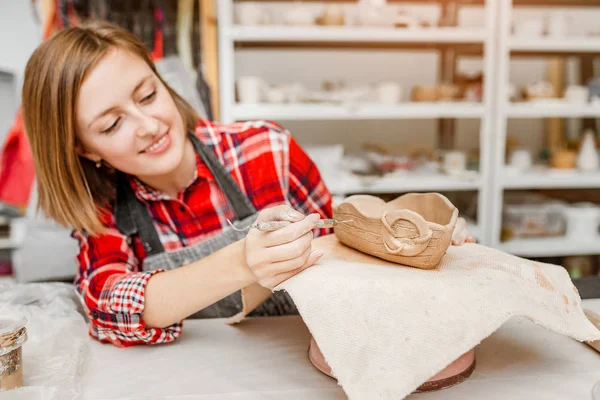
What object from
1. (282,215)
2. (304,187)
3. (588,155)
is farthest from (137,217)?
(588,155)

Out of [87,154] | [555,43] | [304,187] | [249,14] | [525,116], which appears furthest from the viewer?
[525,116]

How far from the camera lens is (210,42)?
265cm

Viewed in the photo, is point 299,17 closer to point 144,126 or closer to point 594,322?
point 144,126

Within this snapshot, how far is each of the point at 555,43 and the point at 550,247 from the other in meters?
1.03

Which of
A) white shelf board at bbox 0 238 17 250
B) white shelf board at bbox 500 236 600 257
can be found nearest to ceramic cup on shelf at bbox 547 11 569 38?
white shelf board at bbox 500 236 600 257

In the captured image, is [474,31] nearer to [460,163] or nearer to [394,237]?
[460,163]

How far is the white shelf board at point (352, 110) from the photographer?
261 cm

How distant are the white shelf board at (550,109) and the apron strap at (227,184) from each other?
1897 millimetres

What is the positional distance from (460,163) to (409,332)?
2276 millimetres

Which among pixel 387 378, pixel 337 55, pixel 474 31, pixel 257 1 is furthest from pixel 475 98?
pixel 387 378

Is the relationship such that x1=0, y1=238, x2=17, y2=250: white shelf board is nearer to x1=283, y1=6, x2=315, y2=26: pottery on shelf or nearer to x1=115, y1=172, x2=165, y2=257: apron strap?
x1=283, y1=6, x2=315, y2=26: pottery on shelf

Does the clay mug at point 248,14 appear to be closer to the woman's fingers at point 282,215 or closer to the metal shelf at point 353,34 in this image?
the metal shelf at point 353,34

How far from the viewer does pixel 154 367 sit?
2.88 feet

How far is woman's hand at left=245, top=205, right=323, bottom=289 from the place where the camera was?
2.64 feet
